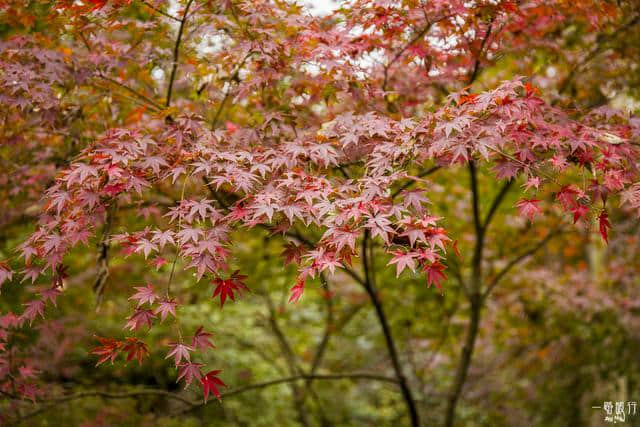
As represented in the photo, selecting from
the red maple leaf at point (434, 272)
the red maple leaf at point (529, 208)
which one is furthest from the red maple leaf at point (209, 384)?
the red maple leaf at point (529, 208)

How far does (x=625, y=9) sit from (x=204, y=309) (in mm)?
5210

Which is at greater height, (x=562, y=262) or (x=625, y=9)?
(x=625, y=9)

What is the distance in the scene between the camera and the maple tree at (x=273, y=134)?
2.13m

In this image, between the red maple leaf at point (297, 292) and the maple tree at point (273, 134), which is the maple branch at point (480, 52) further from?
the red maple leaf at point (297, 292)

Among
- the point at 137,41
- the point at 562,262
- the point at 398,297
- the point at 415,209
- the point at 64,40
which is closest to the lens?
the point at 415,209

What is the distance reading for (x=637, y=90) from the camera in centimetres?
416

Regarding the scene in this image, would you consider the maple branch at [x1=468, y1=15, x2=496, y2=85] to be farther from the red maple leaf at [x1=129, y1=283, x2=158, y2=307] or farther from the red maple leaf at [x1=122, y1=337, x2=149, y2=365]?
the red maple leaf at [x1=122, y1=337, x2=149, y2=365]

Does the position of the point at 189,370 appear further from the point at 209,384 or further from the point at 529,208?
the point at 529,208

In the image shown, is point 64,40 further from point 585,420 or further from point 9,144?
point 585,420

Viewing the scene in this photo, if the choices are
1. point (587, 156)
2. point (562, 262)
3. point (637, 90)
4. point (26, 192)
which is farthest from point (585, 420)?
point (26, 192)

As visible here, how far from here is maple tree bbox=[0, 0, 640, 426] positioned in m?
2.13

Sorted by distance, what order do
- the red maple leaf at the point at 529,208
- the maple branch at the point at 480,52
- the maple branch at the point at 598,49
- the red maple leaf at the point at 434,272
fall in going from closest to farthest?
the red maple leaf at the point at 434,272, the red maple leaf at the point at 529,208, the maple branch at the point at 480,52, the maple branch at the point at 598,49

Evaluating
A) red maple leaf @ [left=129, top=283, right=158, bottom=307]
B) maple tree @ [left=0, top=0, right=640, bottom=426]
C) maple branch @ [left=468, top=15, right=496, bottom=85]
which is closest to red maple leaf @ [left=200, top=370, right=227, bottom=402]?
maple tree @ [left=0, top=0, right=640, bottom=426]

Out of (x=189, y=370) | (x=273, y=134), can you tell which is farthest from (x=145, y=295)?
(x=273, y=134)
